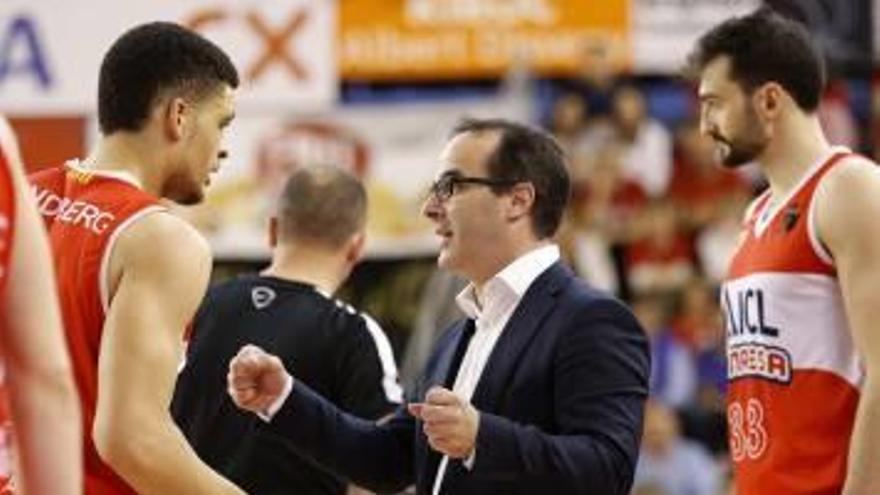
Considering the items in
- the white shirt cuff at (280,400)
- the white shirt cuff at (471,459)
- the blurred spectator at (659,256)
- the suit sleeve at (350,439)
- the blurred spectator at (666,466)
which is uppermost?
the white shirt cuff at (280,400)

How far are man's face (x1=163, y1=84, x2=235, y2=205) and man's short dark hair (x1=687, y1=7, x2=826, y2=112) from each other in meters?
1.50

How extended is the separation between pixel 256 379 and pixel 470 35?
7.49m

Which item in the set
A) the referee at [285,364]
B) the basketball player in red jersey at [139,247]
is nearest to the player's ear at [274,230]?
the referee at [285,364]

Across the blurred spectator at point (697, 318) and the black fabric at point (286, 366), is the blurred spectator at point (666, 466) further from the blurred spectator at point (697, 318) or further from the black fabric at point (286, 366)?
the black fabric at point (286, 366)

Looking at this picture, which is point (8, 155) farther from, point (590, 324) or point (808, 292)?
point (808, 292)

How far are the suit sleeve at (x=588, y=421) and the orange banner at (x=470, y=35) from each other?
7291mm

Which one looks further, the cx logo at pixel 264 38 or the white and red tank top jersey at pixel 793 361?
the cx logo at pixel 264 38

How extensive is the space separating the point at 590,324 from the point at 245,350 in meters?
0.86

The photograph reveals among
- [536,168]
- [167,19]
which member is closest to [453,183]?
[536,168]

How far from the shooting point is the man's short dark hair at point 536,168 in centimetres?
545

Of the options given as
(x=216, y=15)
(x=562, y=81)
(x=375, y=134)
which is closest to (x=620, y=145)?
(x=562, y=81)

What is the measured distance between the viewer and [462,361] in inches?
215

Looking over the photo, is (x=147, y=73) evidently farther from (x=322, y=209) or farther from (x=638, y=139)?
(x=638, y=139)

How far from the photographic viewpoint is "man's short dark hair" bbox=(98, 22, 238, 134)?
17.2 feet
